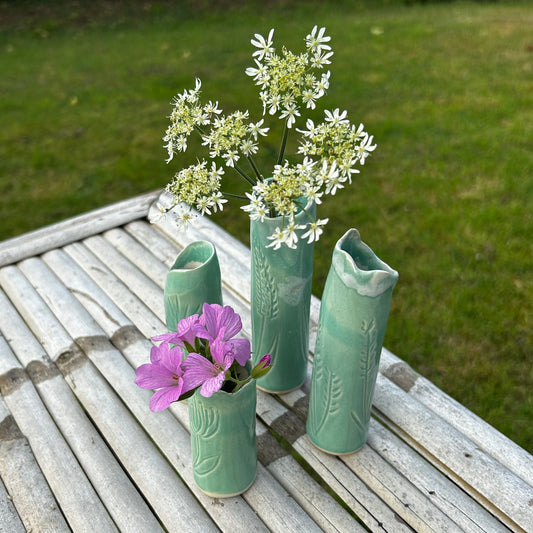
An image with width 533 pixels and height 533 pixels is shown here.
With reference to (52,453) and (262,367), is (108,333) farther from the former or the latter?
(262,367)

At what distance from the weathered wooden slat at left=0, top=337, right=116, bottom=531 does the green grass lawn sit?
1.27m

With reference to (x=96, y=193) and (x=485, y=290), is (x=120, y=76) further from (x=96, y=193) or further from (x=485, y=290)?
(x=485, y=290)

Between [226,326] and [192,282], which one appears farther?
[192,282]

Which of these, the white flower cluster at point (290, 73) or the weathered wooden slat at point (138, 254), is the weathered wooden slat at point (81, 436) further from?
the white flower cluster at point (290, 73)

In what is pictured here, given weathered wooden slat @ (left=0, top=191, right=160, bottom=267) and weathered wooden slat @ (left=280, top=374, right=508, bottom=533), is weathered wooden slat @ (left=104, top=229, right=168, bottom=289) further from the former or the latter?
weathered wooden slat @ (left=280, top=374, right=508, bottom=533)

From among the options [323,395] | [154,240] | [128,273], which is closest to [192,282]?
[323,395]

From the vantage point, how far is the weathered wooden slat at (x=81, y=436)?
971mm

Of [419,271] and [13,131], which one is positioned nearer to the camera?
[419,271]

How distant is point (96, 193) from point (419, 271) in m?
1.74

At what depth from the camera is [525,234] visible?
246 cm

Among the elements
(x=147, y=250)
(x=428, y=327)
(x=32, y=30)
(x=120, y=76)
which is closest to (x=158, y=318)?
(x=147, y=250)

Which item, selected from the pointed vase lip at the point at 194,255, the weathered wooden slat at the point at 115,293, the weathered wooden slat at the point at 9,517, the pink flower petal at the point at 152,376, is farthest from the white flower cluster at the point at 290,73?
the weathered wooden slat at the point at 9,517

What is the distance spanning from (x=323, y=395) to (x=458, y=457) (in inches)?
11.4

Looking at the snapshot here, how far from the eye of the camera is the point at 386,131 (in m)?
3.29
